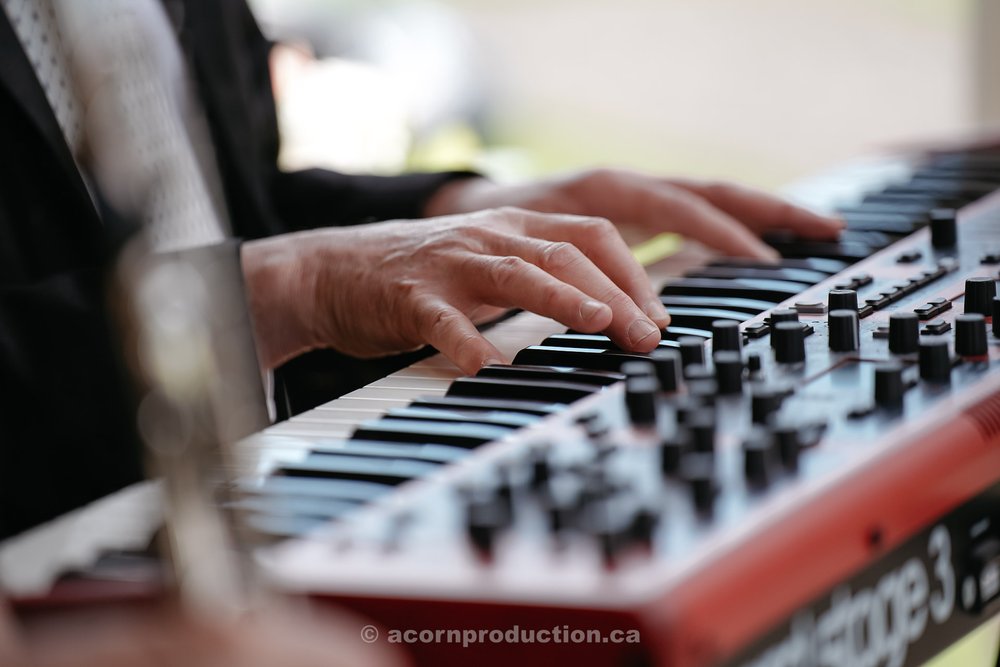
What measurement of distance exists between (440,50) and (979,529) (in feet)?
15.4

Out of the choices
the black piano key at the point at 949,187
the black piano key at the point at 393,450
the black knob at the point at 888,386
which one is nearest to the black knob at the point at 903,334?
the black knob at the point at 888,386

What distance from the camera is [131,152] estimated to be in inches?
16.9

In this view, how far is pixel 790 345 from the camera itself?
0.87 metres

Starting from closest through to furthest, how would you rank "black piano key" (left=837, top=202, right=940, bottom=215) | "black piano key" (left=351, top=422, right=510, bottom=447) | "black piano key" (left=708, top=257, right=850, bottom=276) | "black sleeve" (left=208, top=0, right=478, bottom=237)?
1. "black piano key" (left=351, top=422, right=510, bottom=447)
2. "black piano key" (left=708, top=257, right=850, bottom=276)
3. "black piano key" (left=837, top=202, right=940, bottom=215)
4. "black sleeve" (left=208, top=0, right=478, bottom=237)

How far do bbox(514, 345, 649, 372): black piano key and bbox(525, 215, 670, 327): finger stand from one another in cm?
Result: 7

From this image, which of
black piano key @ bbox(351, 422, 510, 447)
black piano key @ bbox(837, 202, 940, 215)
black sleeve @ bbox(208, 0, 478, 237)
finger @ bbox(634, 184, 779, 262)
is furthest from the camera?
black sleeve @ bbox(208, 0, 478, 237)

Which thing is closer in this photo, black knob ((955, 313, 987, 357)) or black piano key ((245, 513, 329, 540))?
black piano key ((245, 513, 329, 540))

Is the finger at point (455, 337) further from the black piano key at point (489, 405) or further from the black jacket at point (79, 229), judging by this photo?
the black jacket at point (79, 229)

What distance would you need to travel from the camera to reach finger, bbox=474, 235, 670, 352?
38.4 inches

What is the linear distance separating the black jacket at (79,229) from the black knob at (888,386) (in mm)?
456

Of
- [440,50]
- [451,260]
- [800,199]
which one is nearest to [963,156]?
[800,199]

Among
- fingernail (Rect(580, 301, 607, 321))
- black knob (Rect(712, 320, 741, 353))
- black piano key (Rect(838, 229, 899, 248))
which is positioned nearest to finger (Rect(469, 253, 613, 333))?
fingernail (Rect(580, 301, 607, 321))

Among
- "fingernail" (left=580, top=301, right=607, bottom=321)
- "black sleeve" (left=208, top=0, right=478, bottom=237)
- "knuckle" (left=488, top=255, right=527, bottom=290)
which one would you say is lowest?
"fingernail" (left=580, top=301, right=607, bottom=321)

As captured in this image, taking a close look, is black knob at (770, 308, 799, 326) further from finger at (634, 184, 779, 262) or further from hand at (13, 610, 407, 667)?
hand at (13, 610, 407, 667)
